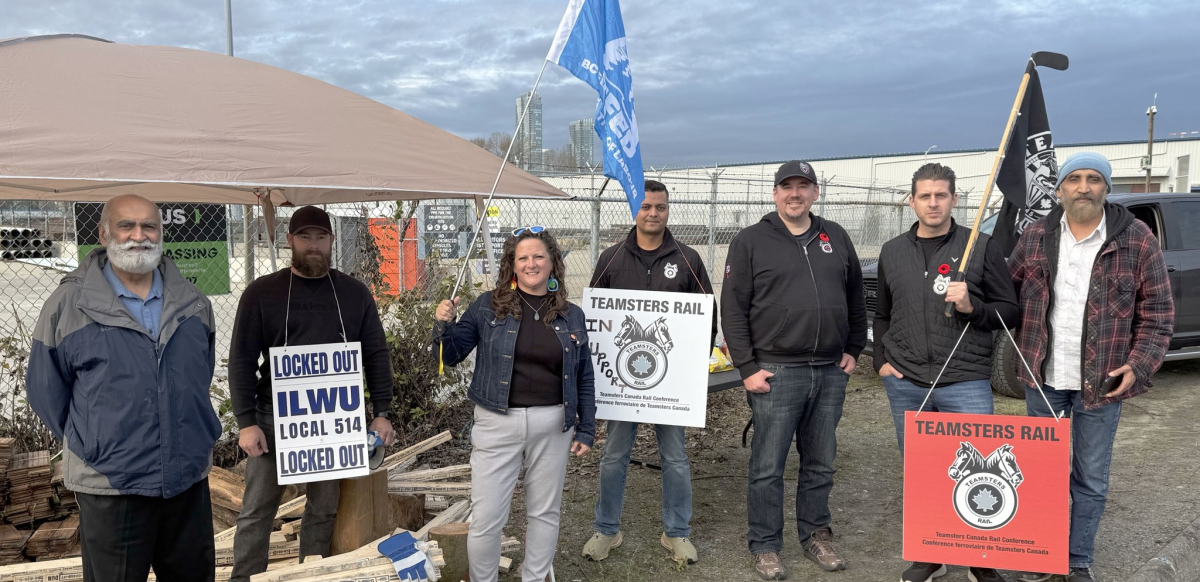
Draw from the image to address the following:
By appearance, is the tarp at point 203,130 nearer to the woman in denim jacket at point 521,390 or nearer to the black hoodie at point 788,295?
the woman in denim jacket at point 521,390

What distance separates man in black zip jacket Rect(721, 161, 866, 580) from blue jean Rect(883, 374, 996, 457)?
0.29m

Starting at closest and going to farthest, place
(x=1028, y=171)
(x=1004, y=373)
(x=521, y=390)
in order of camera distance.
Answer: (x=521, y=390)
(x=1028, y=171)
(x=1004, y=373)

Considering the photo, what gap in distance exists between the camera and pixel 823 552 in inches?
167

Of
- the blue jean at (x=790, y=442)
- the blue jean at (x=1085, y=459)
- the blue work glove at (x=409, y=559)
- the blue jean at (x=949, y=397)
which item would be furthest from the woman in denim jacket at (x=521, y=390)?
the blue jean at (x=1085, y=459)

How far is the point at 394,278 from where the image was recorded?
6.91 meters

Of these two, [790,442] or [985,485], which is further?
[790,442]

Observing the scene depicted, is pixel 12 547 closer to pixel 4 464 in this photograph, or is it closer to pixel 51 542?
pixel 51 542

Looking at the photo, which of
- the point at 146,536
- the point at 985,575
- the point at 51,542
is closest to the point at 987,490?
the point at 985,575

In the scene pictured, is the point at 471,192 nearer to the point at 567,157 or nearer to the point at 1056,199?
the point at 1056,199

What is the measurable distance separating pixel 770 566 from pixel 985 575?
3.56 ft

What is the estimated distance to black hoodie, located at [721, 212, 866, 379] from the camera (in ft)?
13.0

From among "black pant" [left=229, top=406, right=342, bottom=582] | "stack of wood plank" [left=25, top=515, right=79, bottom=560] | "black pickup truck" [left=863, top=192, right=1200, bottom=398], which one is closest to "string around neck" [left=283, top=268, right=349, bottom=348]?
"black pant" [left=229, top=406, right=342, bottom=582]

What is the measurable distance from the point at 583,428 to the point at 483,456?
0.49 m

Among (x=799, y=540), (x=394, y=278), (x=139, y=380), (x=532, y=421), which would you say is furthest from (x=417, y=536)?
(x=394, y=278)
